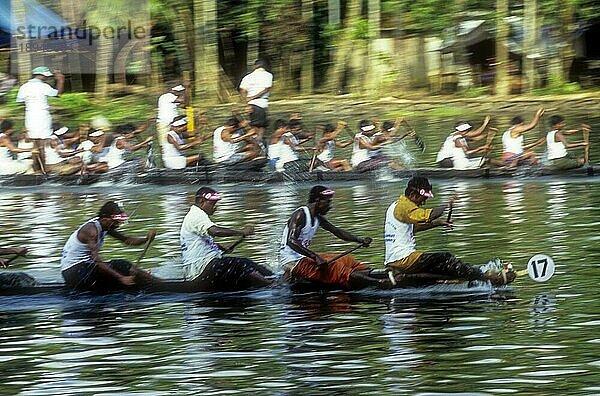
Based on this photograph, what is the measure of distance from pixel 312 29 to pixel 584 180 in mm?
17180

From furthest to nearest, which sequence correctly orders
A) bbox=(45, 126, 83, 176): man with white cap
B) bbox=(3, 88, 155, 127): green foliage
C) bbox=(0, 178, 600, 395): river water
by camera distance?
bbox=(3, 88, 155, 127): green foliage < bbox=(45, 126, 83, 176): man with white cap < bbox=(0, 178, 600, 395): river water

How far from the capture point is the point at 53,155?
2342cm

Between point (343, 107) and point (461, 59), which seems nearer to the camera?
point (343, 107)

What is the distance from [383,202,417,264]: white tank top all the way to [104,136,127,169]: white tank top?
33.7 feet

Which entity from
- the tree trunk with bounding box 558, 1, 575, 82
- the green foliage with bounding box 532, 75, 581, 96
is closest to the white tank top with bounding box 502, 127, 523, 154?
the green foliage with bounding box 532, 75, 581, 96

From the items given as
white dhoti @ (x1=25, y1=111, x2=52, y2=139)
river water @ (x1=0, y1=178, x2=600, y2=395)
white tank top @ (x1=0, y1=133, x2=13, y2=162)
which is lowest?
river water @ (x1=0, y1=178, x2=600, y2=395)

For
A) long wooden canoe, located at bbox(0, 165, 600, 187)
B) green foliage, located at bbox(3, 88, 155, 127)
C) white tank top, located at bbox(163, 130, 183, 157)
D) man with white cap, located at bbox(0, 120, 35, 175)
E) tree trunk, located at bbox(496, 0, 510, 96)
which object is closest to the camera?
long wooden canoe, located at bbox(0, 165, 600, 187)

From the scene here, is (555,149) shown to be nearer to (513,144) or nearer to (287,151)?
(513,144)

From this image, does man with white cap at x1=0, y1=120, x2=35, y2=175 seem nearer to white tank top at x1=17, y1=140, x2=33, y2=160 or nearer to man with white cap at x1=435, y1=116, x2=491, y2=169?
white tank top at x1=17, y1=140, x2=33, y2=160

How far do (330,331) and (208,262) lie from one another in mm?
2318

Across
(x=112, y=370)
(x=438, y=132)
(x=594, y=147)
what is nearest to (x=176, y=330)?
(x=112, y=370)

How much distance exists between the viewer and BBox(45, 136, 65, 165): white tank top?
23344 mm

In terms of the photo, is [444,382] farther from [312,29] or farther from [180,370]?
[312,29]

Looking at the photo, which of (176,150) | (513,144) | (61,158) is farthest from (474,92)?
(61,158)
